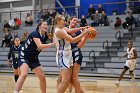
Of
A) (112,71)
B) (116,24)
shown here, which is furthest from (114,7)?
(112,71)

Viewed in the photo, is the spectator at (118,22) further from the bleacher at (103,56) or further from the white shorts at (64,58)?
the white shorts at (64,58)

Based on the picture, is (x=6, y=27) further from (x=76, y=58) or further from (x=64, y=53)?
(x=64, y=53)

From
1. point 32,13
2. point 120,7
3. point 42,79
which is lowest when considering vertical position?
point 42,79

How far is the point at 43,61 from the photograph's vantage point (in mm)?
21906

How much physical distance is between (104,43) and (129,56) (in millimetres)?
7132

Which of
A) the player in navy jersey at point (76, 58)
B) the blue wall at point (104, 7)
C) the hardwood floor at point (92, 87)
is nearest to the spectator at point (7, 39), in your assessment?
the blue wall at point (104, 7)

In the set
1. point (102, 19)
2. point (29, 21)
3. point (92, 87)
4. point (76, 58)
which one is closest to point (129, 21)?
point (102, 19)

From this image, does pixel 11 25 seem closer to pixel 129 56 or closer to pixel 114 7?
pixel 114 7

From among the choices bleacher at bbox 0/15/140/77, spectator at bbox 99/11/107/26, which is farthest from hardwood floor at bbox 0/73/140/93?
spectator at bbox 99/11/107/26

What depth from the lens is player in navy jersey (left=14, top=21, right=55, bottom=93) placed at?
805 cm

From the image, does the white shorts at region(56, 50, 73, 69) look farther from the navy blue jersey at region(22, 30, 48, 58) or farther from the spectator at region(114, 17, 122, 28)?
the spectator at region(114, 17, 122, 28)

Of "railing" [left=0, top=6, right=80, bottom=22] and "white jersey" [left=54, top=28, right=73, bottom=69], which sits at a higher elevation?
"railing" [left=0, top=6, right=80, bottom=22]

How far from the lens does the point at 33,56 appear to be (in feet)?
27.2

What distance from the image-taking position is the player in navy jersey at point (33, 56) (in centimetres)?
805
